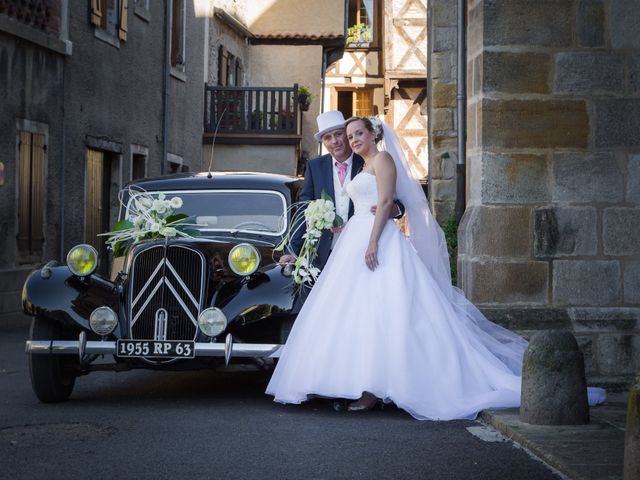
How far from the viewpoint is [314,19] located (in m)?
33.7

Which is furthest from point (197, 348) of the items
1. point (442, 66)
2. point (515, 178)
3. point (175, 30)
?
point (175, 30)

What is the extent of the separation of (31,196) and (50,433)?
33.2 ft

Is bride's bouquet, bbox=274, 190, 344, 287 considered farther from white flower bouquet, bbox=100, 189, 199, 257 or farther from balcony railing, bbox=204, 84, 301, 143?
balcony railing, bbox=204, 84, 301, 143

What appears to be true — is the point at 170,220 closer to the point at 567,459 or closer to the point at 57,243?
the point at 567,459

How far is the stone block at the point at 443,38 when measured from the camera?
555 inches

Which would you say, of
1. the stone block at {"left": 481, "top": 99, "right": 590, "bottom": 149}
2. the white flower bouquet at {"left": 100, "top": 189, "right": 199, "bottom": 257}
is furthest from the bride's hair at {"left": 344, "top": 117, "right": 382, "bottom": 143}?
the white flower bouquet at {"left": 100, "top": 189, "right": 199, "bottom": 257}

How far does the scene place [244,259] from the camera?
8.09 m

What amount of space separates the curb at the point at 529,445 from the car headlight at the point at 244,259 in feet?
5.89

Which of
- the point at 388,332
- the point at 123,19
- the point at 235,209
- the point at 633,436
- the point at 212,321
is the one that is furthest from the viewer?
the point at 123,19

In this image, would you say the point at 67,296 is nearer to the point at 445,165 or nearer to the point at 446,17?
the point at 445,165

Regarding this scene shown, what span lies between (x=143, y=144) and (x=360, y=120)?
14.1 metres

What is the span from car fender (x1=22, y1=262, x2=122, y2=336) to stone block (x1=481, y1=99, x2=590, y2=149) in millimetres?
2885

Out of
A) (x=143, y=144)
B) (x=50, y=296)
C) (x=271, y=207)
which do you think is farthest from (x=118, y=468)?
(x=143, y=144)

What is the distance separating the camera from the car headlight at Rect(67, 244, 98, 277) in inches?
319
